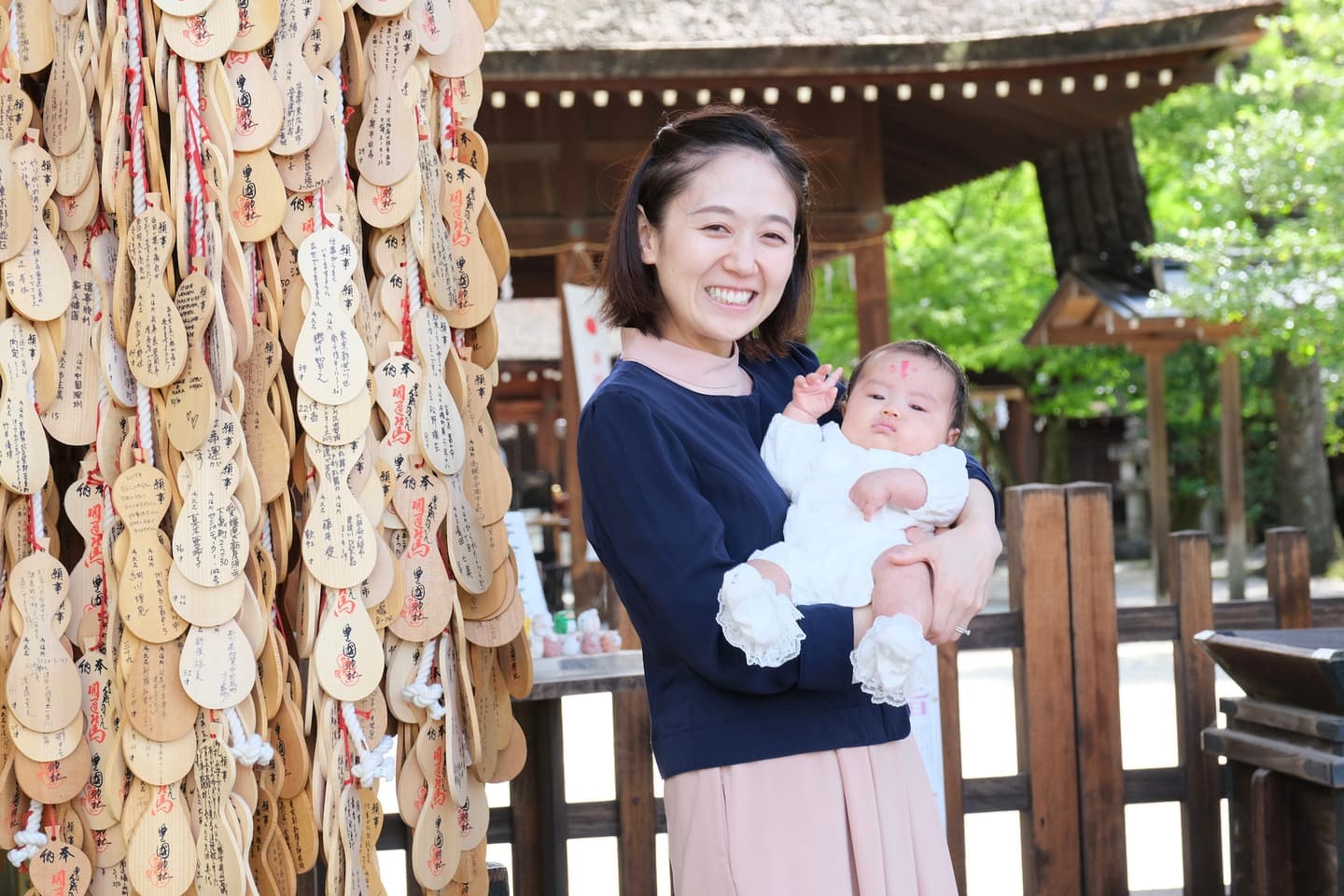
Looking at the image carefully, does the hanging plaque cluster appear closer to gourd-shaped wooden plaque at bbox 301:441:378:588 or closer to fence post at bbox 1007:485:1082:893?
gourd-shaped wooden plaque at bbox 301:441:378:588

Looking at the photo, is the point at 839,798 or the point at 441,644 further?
the point at 441,644

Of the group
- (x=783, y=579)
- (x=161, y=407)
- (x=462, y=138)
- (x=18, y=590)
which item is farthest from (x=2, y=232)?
(x=783, y=579)

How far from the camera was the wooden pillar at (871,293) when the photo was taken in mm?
8766

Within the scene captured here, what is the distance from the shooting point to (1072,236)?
1128 centimetres

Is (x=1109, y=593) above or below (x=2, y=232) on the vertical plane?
below

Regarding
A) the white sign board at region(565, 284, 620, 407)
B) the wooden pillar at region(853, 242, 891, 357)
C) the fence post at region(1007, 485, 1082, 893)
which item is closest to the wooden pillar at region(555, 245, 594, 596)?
the white sign board at region(565, 284, 620, 407)

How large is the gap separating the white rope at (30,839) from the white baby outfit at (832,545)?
43.8 inches

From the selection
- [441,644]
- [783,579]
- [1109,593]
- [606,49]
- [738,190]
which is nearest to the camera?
[783,579]

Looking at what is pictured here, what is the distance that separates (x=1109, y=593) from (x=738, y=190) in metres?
2.08

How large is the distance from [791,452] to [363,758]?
81 cm

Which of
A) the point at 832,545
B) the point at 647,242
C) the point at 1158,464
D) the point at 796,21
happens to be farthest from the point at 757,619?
the point at 1158,464

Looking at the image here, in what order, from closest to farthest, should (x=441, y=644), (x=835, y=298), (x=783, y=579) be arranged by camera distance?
(x=783, y=579)
(x=441, y=644)
(x=835, y=298)

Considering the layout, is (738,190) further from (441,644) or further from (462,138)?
(441,644)

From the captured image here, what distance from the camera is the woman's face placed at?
6.33 ft
